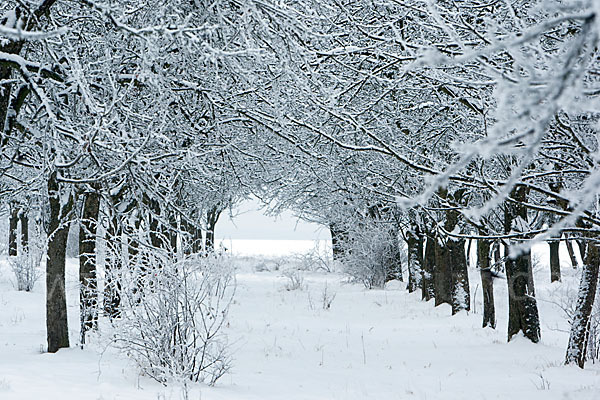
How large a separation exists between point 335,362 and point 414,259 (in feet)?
34.4

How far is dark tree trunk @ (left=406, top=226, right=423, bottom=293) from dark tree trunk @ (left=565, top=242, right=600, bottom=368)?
34.5 feet

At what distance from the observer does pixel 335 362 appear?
8055mm

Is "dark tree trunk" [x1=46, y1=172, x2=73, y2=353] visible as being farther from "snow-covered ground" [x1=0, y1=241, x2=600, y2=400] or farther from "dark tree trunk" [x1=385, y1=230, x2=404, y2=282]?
"dark tree trunk" [x1=385, y1=230, x2=404, y2=282]

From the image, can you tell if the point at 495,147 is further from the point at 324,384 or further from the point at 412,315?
the point at 412,315

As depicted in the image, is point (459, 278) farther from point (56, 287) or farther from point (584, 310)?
point (56, 287)

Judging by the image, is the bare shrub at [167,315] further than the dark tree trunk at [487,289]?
No

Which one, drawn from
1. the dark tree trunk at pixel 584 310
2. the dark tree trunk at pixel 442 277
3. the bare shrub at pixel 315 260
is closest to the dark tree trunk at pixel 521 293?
the dark tree trunk at pixel 584 310

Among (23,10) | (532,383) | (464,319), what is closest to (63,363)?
(23,10)

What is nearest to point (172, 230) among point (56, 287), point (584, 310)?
point (56, 287)

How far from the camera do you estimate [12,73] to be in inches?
244

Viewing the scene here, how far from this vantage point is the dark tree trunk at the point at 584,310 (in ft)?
23.4

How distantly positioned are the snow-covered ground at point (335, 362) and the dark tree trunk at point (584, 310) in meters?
0.22

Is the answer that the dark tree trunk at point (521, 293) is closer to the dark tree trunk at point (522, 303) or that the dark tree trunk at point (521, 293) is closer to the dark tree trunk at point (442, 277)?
the dark tree trunk at point (522, 303)

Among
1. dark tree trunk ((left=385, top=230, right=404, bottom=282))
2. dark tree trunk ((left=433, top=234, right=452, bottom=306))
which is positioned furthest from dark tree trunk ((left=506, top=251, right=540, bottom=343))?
dark tree trunk ((left=385, top=230, right=404, bottom=282))
